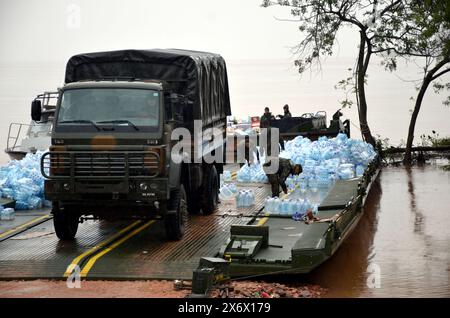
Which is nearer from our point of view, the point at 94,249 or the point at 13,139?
the point at 94,249

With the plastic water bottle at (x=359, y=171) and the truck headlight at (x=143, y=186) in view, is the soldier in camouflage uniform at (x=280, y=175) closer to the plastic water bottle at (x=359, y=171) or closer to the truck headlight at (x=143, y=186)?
the plastic water bottle at (x=359, y=171)

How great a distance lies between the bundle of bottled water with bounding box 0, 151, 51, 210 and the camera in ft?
61.2

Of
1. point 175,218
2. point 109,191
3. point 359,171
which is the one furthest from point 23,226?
point 359,171

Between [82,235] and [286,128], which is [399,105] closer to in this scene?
[286,128]

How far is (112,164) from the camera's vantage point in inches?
560

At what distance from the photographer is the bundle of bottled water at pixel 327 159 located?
833 inches

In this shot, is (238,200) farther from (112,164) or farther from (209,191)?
(112,164)

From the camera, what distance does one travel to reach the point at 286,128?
3069 cm

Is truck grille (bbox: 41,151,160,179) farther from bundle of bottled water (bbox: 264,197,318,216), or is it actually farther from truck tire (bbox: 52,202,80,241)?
bundle of bottled water (bbox: 264,197,318,216)

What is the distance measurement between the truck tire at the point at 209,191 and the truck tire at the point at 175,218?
7.70 feet

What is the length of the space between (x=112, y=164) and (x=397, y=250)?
539 centimetres

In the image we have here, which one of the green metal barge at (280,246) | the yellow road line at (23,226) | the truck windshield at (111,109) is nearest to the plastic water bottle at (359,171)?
the green metal barge at (280,246)

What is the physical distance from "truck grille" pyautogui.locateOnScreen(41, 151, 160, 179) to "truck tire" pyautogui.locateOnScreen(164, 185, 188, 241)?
93cm
